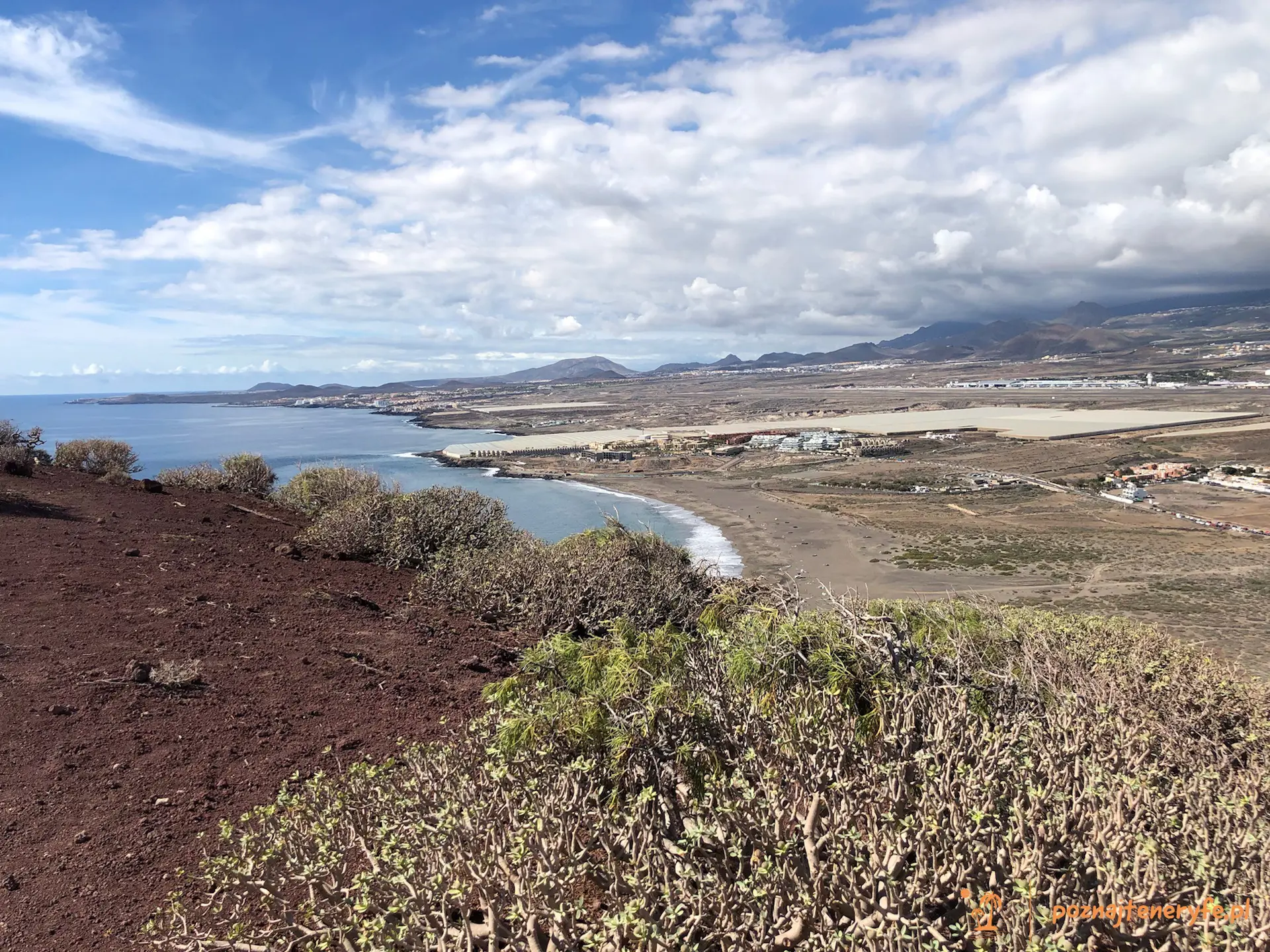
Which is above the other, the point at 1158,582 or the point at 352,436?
the point at 352,436

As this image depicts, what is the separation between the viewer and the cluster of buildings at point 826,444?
6706cm

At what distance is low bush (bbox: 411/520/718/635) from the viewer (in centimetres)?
902

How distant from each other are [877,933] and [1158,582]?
93.8ft

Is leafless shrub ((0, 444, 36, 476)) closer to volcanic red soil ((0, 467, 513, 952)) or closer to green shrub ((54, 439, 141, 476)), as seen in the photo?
green shrub ((54, 439, 141, 476))

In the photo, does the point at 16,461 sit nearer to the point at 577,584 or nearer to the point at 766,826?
the point at 577,584

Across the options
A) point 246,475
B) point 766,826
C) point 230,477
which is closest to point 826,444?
point 246,475

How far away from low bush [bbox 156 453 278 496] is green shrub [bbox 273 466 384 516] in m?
2.53

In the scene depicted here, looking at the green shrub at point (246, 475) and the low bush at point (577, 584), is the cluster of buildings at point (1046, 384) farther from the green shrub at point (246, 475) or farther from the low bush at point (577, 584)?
the low bush at point (577, 584)

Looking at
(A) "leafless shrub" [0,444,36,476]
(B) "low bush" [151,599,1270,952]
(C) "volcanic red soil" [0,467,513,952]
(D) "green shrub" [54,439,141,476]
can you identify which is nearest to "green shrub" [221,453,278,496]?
(D) "green shrub" [54,439,141,476]

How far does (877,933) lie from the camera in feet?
8.15

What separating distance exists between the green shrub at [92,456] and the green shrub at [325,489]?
6364mm

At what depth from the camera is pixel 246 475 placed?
19188 mm

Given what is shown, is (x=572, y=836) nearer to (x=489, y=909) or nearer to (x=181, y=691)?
(x=489, y=909)

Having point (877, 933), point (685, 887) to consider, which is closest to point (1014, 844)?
point (877, 933)
